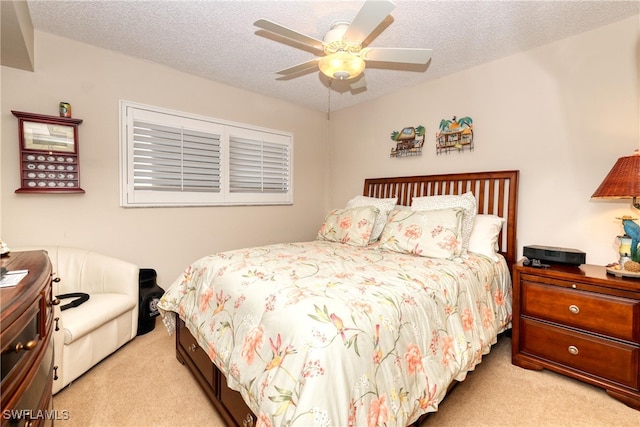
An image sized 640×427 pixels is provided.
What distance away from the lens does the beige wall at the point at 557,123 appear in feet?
6.82

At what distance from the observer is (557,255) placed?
2057 mm

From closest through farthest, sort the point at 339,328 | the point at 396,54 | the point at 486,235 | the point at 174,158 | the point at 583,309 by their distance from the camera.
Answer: the point at 339,328
the point at 583,309
the point at 396,54
the point at 486,235
the point at 174,158

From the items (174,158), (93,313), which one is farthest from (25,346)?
(174,158)

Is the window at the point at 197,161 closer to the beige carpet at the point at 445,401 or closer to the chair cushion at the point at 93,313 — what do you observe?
the chair cushion at the point at 93,313

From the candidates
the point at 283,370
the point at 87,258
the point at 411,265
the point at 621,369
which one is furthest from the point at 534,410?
the point at 87,258

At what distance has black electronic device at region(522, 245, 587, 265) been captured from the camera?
2.01m

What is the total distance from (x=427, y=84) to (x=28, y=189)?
147 inches

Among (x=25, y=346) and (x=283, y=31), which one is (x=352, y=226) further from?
(x=25, y=346)

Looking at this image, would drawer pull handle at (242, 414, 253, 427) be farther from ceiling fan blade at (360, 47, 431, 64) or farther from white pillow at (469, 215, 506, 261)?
ceiling fan blade at (360, 47, 431, 64)

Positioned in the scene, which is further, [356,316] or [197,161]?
[197,161]

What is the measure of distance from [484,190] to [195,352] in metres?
2.77

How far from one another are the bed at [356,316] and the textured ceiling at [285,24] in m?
1.12

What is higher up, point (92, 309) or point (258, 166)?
point (258, 166)

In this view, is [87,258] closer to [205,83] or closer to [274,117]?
[205,83]
